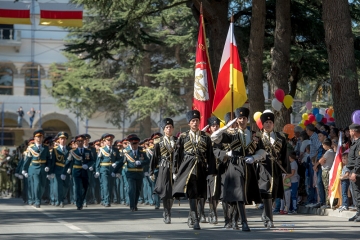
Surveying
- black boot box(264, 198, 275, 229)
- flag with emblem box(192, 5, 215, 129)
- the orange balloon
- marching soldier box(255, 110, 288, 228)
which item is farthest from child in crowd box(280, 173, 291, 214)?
black boot box(264, 198, 275, 229)

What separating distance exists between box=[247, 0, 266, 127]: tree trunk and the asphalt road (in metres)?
4.93

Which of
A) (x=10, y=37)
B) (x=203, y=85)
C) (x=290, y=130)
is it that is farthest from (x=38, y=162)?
(x=10, y=37)

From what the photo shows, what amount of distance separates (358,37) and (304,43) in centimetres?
179

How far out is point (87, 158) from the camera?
21500mm

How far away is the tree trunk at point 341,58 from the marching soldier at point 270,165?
6146mm

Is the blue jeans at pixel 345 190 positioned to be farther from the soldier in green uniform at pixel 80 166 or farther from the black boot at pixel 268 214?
the soldier in green uniform at pixel 80 166

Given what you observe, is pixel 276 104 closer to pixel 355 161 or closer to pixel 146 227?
pixel 355 161

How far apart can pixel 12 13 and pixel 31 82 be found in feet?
88.7

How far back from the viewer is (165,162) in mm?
15422

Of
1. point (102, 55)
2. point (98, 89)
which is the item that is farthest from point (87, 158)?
point (98, 89)

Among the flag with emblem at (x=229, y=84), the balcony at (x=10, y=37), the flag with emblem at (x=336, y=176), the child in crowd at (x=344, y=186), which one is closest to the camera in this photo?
the child in crowd at (x=344, y=186)

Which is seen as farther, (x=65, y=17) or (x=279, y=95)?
(x=65, y=17)

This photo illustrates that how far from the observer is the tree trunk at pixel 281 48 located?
890 inches

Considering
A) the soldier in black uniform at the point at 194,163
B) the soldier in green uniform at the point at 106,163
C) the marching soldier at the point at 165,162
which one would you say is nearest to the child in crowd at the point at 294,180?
the marching soldier at the point at 165,162
